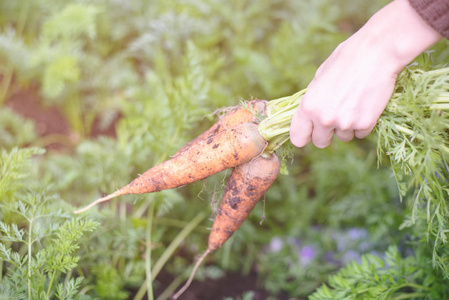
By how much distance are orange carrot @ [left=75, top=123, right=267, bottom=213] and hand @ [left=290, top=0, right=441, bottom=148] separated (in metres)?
0.28

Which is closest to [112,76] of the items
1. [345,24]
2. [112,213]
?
[112,213]

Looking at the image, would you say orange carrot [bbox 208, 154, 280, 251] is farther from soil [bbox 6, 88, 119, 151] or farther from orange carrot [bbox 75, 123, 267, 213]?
soil [bbox 6, 88, 119, 151]

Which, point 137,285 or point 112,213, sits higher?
point 112,213

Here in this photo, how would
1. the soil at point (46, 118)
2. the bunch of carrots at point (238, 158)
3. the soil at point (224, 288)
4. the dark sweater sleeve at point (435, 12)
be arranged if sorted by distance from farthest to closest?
the soil at point (46, 118)
the soil at point (224, 288)
the bunch of carrots at point (238, 158)
the dark sweater sleeve at point (435, 12)

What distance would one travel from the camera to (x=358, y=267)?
51.1 inches

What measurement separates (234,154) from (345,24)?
215 centimetres

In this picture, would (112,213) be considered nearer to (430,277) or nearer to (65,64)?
(65,64)

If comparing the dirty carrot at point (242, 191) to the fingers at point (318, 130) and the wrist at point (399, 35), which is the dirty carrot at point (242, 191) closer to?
the fingers at point (318, 130)

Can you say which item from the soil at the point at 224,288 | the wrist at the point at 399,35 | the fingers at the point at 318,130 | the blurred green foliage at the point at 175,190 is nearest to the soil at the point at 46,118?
the blurred green foliage at the point at 175,190

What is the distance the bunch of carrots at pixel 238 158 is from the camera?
47.7 inches

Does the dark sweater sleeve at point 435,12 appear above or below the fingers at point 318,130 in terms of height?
above

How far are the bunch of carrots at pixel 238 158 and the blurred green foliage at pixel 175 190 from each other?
10 cm

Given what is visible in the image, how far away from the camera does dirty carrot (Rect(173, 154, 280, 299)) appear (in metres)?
1.26

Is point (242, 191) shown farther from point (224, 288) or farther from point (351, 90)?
point (224, 288)
